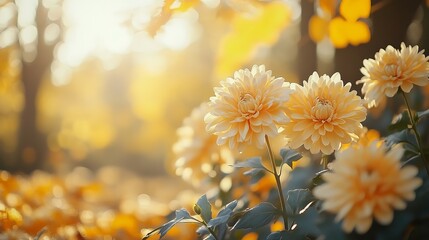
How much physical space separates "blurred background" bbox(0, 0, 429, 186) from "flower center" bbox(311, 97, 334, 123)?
668 millimetres

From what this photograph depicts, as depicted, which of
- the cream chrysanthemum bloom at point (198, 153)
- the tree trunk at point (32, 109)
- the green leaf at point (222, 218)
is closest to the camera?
the green leaf at point (222, 218)

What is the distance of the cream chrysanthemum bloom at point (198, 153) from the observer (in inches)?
85.0

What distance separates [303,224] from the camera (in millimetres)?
1312

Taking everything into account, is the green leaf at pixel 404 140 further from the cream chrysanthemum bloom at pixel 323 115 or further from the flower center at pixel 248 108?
the flower center at pixel 248 108

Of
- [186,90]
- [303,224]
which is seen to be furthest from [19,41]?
[303,224]

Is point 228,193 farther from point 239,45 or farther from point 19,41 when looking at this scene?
point 19,41

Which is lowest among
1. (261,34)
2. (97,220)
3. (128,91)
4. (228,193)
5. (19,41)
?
(228,193)

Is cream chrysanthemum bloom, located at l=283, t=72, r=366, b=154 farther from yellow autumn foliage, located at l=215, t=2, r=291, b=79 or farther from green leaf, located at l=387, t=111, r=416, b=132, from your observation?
yellow autumn foliage, located at l=215, t=2, r=291, b=79

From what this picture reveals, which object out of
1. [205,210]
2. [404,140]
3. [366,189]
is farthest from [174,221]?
[404,140]

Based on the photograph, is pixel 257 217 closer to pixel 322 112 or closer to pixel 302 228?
pixel 302 228

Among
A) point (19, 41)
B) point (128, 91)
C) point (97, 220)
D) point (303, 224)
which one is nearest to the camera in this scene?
point (303, 224)

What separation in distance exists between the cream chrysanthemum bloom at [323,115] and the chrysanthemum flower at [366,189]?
255 millimetres

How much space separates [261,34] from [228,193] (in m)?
1.61

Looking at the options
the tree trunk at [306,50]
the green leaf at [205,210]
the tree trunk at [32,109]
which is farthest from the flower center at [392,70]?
the tree trunk at [32,109]
